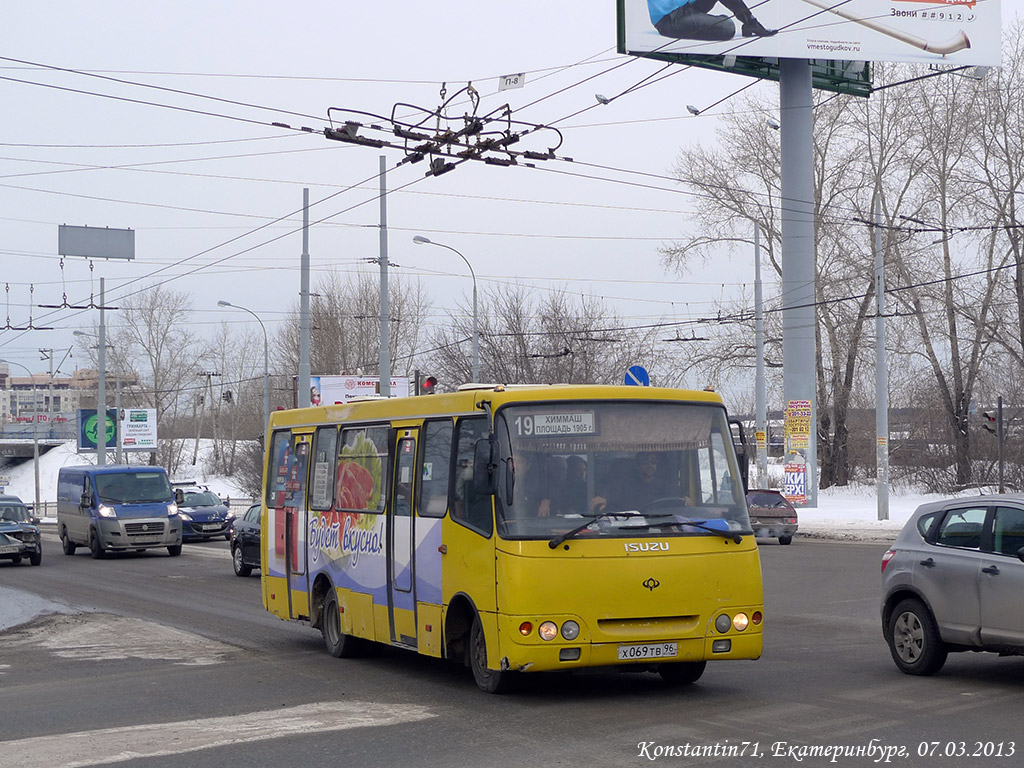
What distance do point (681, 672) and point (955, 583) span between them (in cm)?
233

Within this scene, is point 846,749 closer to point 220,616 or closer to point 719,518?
point 719,518

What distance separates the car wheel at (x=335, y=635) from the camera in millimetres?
12805

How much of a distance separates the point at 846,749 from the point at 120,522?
2679cm

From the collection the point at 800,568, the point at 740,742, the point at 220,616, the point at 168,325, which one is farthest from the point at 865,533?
the point at 168,325

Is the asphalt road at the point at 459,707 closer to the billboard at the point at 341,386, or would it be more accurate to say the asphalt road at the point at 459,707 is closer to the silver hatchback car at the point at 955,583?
the silver hatchback car at the point at 955,583

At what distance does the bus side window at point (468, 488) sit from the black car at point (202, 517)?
2862 cm

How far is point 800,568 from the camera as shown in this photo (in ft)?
76.3

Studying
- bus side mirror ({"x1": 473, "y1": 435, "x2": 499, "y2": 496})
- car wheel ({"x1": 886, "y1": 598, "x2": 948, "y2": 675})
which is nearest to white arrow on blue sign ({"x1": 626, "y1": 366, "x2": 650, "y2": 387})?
car wheel ({"x1": 886, "y1": 598, "x2": 948, "y2": 675})

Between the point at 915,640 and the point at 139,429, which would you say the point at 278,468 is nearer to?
the point at 915,640

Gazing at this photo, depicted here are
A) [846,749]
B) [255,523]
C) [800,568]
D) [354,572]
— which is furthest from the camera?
[255,523]

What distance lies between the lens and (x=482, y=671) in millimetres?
10125

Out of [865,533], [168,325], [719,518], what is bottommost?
[865,533]

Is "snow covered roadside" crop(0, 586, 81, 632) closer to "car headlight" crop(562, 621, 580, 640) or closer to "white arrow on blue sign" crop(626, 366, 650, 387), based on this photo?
"white arrow on blue sign" crop(626, 366, 650, 387)

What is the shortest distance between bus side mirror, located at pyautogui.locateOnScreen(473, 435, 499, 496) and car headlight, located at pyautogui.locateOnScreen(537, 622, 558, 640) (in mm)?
1072
